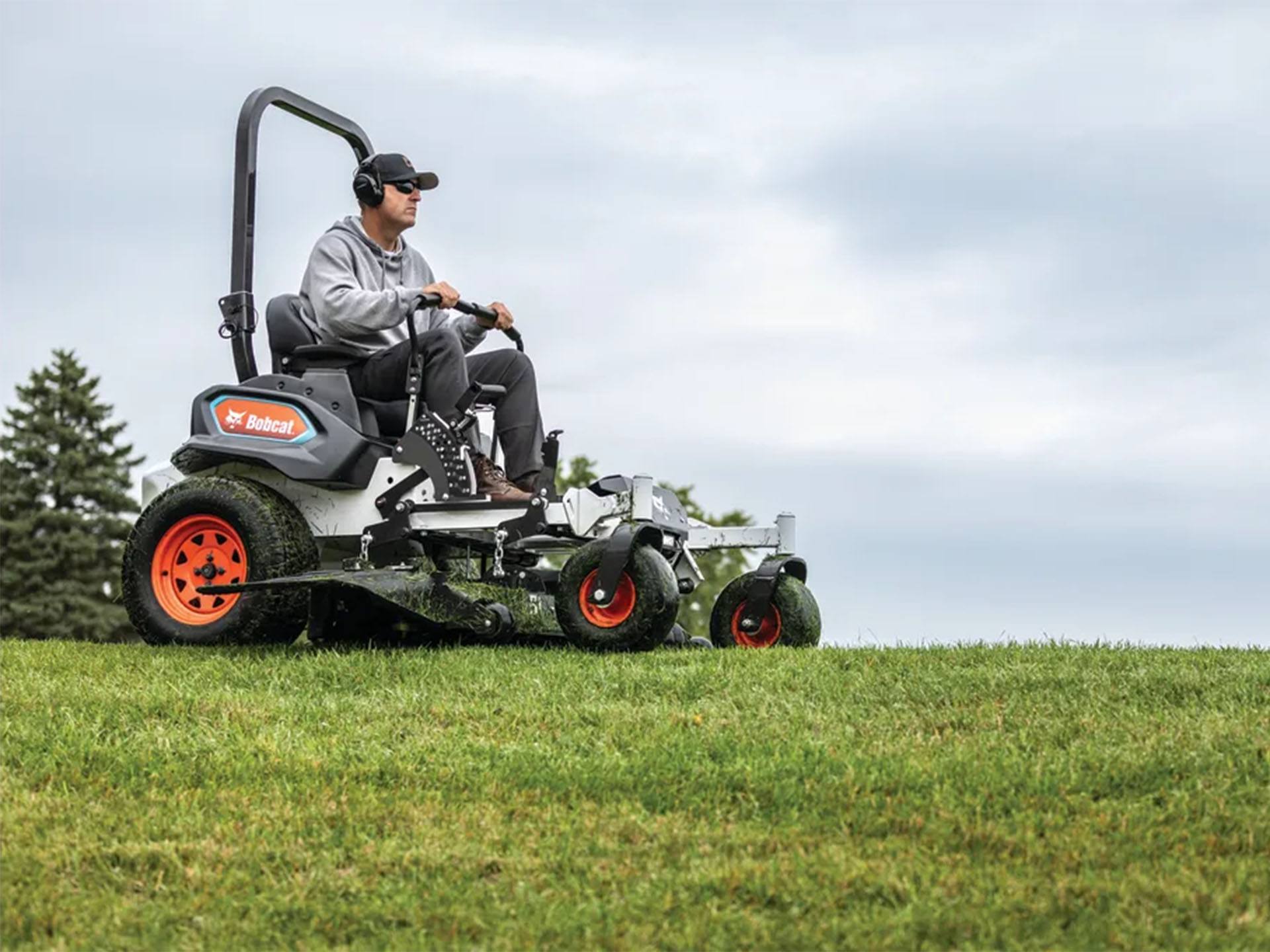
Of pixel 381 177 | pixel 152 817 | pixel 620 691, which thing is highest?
pixel 381 177

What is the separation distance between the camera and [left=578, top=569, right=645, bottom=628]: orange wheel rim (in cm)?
844

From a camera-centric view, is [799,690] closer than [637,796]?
No

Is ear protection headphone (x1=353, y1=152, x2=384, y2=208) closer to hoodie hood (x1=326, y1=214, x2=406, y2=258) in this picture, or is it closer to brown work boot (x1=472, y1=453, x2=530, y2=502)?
hoodie hood (x1=326, y1=214, x2=406, y2=258)

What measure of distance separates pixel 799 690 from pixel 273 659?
287cm

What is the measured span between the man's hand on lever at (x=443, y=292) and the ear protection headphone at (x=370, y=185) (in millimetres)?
929

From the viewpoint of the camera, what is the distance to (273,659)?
839 cm

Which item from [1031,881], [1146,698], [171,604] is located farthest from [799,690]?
[171,604]

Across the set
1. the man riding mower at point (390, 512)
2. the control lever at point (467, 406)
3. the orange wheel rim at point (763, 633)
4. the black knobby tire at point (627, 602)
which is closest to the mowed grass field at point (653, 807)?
the black knobby tire at point (627, 602)

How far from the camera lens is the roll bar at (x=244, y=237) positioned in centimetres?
1000

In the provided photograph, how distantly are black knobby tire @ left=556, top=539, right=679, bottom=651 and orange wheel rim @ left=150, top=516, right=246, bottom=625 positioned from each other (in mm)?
2066

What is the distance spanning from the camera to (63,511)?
34.7m

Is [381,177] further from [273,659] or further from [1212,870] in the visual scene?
[1212,870]

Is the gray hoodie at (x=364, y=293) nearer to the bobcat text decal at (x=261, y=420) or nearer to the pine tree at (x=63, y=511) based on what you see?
the bobcat text decal at (x=261, y=420)

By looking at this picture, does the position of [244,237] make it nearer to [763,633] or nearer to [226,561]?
[226,561]
